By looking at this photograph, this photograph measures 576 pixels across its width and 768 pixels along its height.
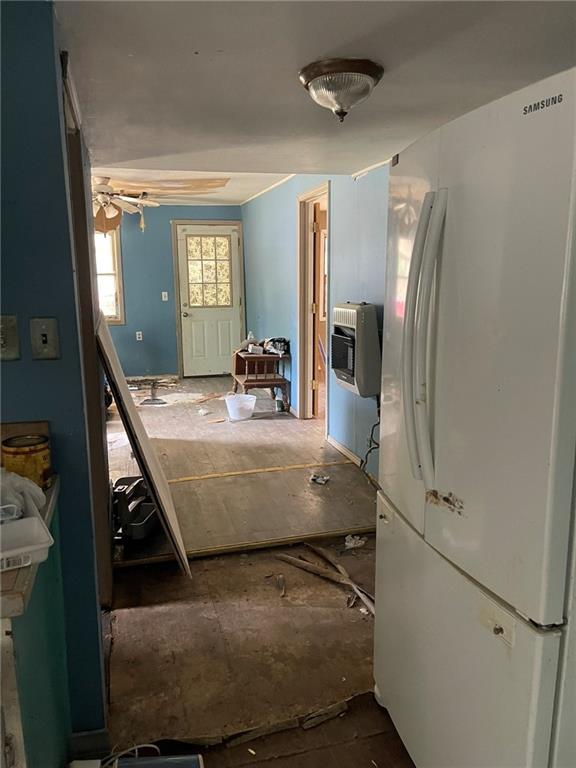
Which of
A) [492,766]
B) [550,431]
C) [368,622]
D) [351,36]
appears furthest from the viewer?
[368,622]

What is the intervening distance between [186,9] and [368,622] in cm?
229

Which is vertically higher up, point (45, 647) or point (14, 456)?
point (14, 456)

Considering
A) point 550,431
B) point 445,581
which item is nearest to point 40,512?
point 445,581

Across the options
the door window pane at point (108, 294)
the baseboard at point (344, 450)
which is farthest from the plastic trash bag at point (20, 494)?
the door window pane at point (108, 294)

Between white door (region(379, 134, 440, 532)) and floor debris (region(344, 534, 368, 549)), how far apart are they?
1353 mm

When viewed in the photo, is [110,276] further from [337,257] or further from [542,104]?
[542,104]

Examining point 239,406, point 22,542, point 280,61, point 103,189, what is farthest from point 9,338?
point 239,406

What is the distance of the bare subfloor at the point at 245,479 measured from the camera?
3.12 meters

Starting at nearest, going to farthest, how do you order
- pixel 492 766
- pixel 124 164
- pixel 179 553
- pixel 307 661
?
pixel 492 766, pixel 307 661, pixel 179 553, pixel 124 164

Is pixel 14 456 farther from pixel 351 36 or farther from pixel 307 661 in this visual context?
pixel 351 36

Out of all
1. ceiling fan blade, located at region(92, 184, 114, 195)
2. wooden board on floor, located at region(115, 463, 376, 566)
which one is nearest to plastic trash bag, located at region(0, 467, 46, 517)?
wooden board on floor, located at region(115, 463, 376, 566)

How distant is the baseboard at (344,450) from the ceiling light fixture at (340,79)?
2.68m

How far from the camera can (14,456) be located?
57.2 inches

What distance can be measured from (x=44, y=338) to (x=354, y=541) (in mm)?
2116
